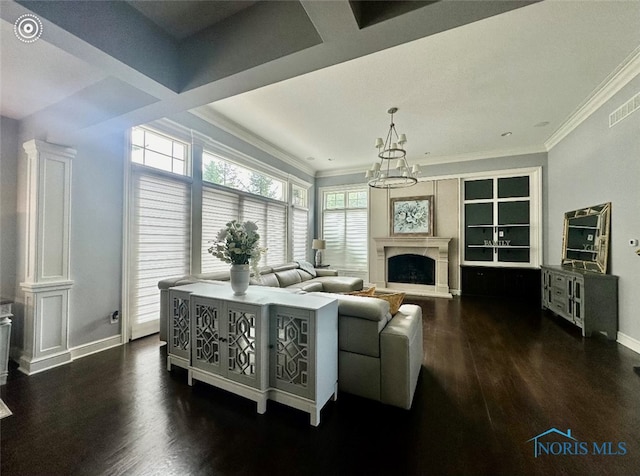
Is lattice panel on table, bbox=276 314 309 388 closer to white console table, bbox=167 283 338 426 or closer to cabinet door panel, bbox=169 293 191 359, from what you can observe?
white console table, bbox=167 283 338 426

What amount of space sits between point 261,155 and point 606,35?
16.6 ft

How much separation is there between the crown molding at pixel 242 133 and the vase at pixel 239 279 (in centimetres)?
296

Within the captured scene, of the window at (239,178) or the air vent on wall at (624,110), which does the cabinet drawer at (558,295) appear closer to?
the air vent on wall at (624,110)

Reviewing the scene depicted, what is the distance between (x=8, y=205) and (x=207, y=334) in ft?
8.83

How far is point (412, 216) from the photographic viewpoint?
687cm

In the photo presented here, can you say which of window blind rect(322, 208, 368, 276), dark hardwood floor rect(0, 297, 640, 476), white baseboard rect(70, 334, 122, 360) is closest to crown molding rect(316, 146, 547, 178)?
window blind rect(322, 208, 368, 276)

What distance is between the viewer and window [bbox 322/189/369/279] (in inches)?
293

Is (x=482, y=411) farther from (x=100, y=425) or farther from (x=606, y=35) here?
(x=606, y=35)

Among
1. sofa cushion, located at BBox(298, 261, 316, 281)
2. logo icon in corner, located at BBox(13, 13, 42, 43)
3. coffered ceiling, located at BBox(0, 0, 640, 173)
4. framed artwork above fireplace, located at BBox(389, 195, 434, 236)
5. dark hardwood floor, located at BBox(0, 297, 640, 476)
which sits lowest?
dark hardwood floor, located at BBox(0, 297, 640, 476)

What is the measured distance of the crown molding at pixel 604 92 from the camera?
9.89ft

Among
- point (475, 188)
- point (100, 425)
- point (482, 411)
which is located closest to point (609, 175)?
point (475, 188)

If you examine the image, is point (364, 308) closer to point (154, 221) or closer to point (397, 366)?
point (397, 366)

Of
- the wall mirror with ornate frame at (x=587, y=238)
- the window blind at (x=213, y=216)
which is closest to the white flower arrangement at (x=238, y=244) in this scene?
the window blind at (x=213, y=216)

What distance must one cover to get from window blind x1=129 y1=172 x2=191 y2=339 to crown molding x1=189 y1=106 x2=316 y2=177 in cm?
117
